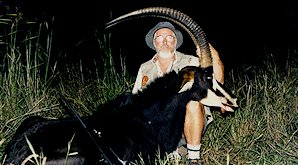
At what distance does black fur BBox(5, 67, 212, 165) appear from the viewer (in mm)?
4008

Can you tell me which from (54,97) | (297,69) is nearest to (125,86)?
(54,97)

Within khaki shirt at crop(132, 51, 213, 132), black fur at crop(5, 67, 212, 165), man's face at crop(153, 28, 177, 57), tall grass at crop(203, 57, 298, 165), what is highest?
man's face at crop(153, 28, 177, 57)

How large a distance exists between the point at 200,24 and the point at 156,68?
7735 mm

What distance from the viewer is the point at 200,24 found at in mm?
12508

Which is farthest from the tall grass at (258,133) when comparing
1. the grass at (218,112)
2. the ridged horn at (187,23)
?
the ridged horn at (187,23)

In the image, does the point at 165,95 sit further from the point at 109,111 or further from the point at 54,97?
the point at 54,97

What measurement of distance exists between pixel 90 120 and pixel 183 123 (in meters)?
0.77

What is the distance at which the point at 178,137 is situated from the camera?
178 inches

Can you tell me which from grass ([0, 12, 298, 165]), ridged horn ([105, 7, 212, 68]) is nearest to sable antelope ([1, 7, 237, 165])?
ridged horn ([105, 7, 212, 68])

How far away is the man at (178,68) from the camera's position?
448 cm

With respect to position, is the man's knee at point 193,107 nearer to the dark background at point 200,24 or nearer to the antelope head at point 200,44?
the antelope head at point 200,44

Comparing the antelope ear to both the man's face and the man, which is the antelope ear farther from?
the man's face

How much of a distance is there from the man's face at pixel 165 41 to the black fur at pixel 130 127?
0.52 m

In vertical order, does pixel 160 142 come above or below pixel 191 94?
below
